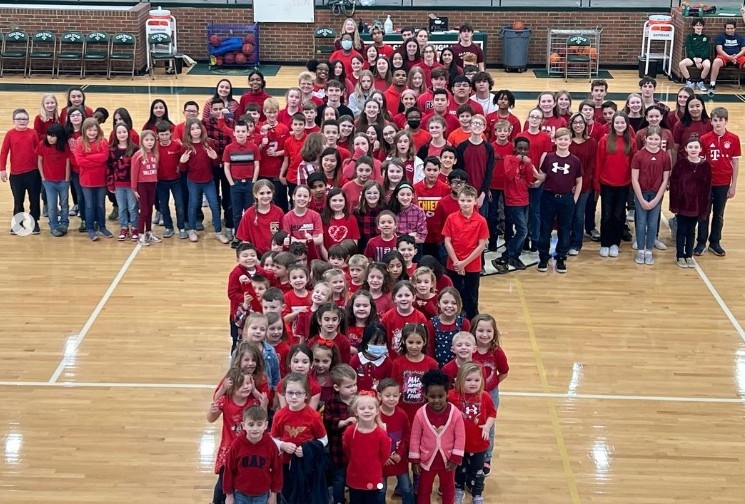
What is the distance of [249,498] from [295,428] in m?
0.52

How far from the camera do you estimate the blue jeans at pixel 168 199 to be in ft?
41.4

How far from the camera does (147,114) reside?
18.7 metres

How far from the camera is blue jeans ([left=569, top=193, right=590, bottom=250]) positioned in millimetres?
12117

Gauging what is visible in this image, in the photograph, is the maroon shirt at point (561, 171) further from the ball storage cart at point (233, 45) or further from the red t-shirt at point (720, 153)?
the ball storage cart at point (233, 45)

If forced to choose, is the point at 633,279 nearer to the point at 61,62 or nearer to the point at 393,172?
the point at 393,172

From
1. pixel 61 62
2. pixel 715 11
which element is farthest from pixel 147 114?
pixel 715 11

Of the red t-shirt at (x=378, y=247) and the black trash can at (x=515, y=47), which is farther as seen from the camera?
the black trash can at (x=515, y=47)

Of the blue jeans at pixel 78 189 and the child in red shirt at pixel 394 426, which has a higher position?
the blue jeans at pixel 78 189

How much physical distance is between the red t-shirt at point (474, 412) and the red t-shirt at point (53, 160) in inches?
283

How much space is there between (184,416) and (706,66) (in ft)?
51.2

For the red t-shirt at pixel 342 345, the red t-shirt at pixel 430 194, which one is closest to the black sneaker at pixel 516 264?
the red t-shirt at pixel 430 194

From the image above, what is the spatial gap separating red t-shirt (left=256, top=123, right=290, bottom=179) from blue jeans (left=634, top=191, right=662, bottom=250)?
4.15 m

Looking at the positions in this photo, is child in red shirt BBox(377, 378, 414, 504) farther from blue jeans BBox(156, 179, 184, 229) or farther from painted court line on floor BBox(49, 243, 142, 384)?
blue jeans BBox(156, 179, 184, 229)

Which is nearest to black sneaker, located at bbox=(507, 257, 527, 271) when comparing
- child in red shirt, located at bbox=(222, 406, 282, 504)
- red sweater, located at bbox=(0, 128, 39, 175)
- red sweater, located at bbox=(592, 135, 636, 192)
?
red sweater, located at bbox=(592, 135, 636, 192)
